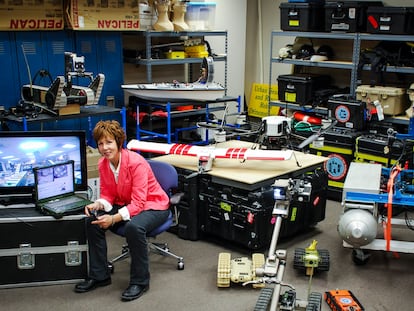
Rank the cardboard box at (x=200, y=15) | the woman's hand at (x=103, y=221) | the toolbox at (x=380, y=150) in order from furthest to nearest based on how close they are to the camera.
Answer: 1. the cardboard box at (x=200, y=15)
2. the toolbox at (x=380, y=150)
3. the woman's hand at (x=103, y=221)

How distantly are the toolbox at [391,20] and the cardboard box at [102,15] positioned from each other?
2522mm

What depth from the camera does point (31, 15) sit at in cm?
484

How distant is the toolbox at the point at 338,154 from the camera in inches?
198

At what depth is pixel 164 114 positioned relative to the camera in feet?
18.6

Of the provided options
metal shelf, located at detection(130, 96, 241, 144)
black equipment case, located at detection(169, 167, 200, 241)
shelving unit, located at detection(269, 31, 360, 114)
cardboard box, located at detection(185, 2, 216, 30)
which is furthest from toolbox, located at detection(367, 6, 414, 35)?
black equipment case, located at detection(169, 167, 200, 241)

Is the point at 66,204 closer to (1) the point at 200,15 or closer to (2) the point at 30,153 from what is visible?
(2) the point at 30,153

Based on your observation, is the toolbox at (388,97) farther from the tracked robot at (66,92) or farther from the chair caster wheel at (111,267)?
the chair caster wheel at (111,267)

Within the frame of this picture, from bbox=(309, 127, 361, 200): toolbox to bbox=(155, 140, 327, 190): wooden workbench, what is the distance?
2.53 feet

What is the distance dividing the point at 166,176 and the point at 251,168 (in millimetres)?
748

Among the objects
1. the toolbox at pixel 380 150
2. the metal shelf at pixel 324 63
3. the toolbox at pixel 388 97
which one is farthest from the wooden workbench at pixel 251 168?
the metal shelf at pixel 324 63

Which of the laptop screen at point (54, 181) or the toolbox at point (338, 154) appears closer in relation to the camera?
the laptop screen at point (54, 181)

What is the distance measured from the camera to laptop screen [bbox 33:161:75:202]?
3332 mm

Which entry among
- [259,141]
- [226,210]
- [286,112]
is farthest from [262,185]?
[286,112]

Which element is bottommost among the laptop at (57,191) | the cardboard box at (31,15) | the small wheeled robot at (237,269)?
the small wheeled robot at (237,269)
